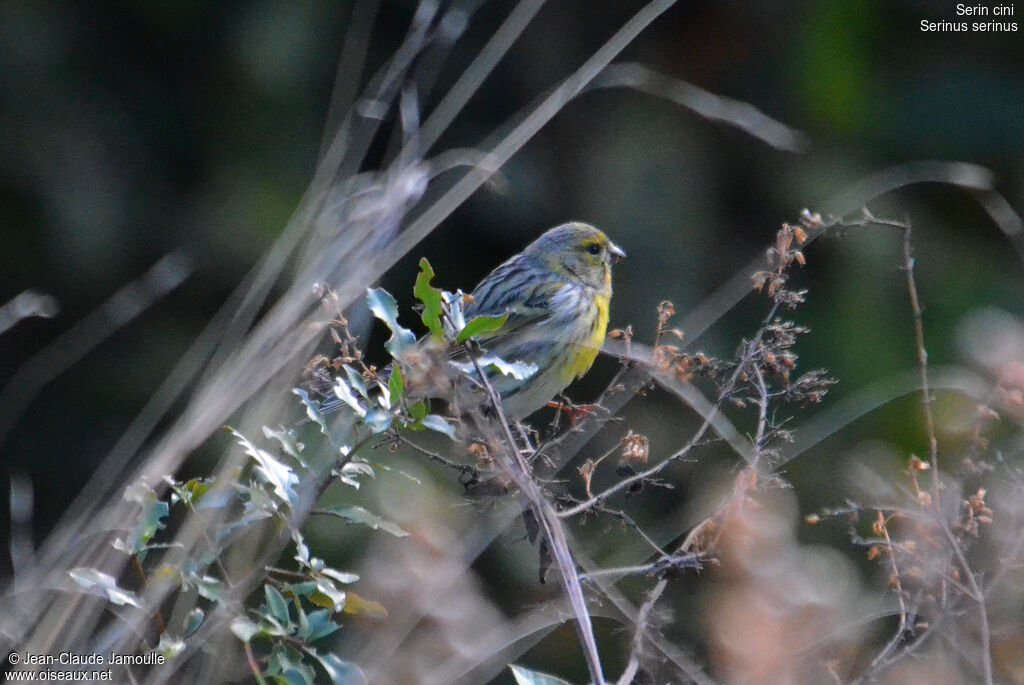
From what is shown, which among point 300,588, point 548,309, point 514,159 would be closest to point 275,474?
point 300,588

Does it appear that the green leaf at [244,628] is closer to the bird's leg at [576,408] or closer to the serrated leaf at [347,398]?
the serrated leaf at [347,398]

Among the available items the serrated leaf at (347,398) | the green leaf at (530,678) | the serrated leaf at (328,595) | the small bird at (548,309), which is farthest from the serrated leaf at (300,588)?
the small bird at (548,309)

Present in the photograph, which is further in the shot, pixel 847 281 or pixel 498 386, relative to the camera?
pixel 847 281

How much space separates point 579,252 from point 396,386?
2116mm

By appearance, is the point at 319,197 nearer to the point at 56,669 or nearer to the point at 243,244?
the point at 56,669

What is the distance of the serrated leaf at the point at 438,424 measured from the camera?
1.63m

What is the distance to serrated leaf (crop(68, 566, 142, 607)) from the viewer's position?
1616 mm

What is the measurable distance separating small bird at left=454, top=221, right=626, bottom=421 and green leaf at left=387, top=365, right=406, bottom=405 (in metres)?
1.40

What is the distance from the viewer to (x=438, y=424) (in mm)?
1648

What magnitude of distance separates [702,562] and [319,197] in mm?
1244

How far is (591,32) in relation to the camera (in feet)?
15.8

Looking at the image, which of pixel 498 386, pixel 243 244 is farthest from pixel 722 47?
pixel 498 386

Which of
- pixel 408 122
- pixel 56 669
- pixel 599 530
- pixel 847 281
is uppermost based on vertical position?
pixel 408 122

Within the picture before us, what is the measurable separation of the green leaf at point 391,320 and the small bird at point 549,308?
1.32 metres
